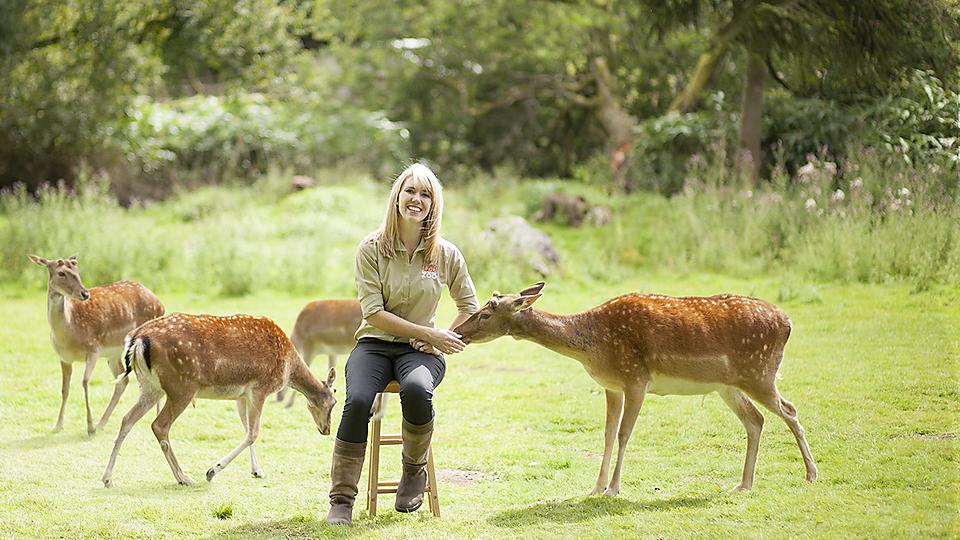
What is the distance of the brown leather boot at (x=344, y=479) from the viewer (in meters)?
5.27

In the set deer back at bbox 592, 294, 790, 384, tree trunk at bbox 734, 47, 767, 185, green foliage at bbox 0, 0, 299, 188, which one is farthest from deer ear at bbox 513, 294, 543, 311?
green foliage at bbox 0, 0, 299, 188

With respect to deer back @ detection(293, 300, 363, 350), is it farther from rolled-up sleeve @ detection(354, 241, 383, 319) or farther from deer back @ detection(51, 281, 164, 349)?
rolled-up sleeve @ detection(354, 241, 383, 319)

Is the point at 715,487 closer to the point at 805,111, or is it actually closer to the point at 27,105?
the point at 805,111

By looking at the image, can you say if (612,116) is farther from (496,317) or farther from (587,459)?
(496,317)

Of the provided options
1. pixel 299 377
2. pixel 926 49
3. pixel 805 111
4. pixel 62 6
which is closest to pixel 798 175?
pixel 805 111

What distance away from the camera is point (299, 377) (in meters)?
6.64

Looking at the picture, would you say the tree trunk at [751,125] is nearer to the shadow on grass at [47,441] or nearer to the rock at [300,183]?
the shadow on grass at [47,441]

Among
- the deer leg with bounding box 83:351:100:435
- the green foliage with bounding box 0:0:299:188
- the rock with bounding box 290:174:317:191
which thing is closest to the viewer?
the deer leg with bounding box 83:351:100:435

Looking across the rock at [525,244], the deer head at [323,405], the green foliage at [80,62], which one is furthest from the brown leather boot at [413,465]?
the green foliage at [80,62]

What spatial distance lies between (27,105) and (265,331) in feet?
35.9

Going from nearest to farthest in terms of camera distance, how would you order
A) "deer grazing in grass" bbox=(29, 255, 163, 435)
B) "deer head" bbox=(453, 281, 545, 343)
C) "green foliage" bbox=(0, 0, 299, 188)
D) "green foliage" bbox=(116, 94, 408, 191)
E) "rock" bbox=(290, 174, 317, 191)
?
1. "deer head" bbox=(453, 281, 545, 343)
2. "deer grazing in grass" bbox=(29, 255, 163, 435)
3. "green foliage" bbox=(0, 0, 299, 188)
4. "rock" bbox=(290, 174, 317, 191)
5. "green foliage" bbox=(116, 94, 408, 191)

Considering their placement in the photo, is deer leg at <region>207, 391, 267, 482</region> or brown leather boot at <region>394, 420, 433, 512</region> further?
deer leg at <region>207, 391, 267, 482</region>

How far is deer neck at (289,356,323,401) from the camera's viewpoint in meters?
6.63

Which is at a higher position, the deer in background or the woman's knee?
the woman's knee
